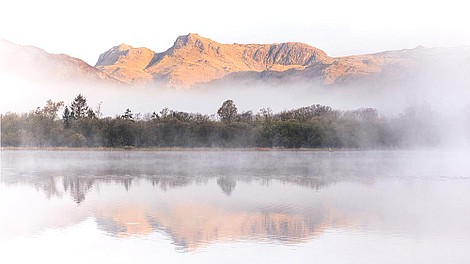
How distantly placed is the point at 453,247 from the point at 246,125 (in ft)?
290

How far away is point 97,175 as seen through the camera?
35125 mm

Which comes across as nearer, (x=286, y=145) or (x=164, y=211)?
(x=164, y=211)

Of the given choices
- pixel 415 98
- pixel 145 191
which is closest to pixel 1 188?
pixel 145 191

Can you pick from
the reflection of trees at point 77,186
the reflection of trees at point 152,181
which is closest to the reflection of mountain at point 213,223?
the reflection of trees at point 77,186

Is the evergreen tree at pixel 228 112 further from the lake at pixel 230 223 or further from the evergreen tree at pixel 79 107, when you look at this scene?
the lake at pixel 230 223

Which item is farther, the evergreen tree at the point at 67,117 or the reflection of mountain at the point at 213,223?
the evergreen tree at the point at 67,117

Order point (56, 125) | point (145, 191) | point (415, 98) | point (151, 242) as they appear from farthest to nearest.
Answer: point (415, 98), point (56, 125), point (145, 191), point (151, 242)

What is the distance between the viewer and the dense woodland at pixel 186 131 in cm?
9612

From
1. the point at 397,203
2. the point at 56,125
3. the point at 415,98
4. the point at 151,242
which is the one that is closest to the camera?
the point at 151,242

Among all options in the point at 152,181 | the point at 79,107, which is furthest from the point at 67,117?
the point at 152,181

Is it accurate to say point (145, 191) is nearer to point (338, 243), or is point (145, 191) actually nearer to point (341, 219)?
point (341, 219)

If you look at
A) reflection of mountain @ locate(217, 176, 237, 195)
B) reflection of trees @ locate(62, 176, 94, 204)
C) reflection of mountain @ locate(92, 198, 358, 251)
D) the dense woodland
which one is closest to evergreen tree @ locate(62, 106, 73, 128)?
the dense woodland

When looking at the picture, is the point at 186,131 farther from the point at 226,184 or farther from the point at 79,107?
the point at 226,184

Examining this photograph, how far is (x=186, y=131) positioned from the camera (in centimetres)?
10062
